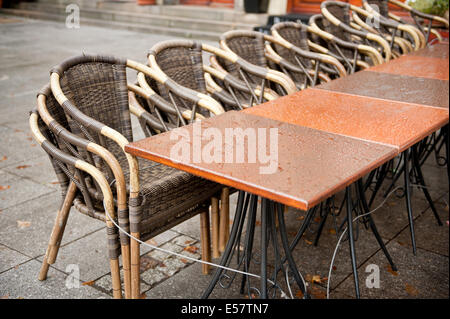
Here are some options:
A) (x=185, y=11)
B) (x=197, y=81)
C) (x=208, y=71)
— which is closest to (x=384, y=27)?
(x=208, y=71)

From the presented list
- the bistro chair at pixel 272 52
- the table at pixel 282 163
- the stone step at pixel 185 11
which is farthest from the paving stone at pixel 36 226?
the stone step at pixel 185 11

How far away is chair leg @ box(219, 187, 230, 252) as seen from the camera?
291 cm

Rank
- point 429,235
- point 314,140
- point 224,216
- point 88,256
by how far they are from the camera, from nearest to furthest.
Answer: point 314,140 → point 224,216 → point 88,256 → point 429,235

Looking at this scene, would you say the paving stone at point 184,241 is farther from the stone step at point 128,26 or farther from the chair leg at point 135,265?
the stone step at point 128,26

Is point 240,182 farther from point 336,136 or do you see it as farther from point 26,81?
point 26,81

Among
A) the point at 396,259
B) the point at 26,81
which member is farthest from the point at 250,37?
the point at 26,81

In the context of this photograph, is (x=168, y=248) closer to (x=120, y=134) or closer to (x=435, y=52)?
(x=120, y=134)

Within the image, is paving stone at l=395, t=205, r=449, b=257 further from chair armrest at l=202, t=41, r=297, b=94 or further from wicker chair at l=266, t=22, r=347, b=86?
wicker chair at l=266, t=22, r=347, b=86

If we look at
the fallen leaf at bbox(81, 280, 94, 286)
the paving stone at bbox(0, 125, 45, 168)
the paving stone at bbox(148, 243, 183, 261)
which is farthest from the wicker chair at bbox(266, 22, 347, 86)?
the fallen leaf at bbox(81, 280, 94, 286)

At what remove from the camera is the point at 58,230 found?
278 cm

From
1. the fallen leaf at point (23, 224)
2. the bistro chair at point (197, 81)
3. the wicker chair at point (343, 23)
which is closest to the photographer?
the bistro chair at point (197, 81)

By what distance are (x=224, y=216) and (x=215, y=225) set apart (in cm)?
7

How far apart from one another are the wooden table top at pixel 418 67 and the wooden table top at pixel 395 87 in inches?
5.2

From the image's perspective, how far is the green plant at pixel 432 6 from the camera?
20.5ft
